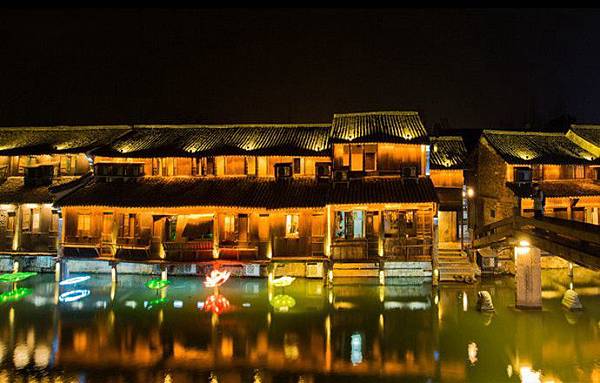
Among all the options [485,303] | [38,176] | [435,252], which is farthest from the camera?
[38,176]

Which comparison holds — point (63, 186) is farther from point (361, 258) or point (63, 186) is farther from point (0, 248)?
point (361, 258)

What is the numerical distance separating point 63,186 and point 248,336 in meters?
18.0

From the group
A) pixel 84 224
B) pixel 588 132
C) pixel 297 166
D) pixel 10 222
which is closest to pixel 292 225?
pixel 297 166

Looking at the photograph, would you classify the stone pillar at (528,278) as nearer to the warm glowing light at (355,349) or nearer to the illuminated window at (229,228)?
the warm glowing light at (355,349)

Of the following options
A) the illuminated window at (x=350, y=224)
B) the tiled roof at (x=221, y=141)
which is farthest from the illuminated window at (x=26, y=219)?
the illuminated window at (x=350, y=224)

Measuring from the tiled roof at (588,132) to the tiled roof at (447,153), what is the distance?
33.6 feet

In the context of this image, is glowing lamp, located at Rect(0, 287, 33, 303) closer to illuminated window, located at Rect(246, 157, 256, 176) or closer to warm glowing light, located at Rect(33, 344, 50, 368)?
warm glowing light, located at Rect(33, 344, 50, 368)

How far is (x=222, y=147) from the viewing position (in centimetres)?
3067

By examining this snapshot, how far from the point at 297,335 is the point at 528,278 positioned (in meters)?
12.3

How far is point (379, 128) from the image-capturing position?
29469 mm

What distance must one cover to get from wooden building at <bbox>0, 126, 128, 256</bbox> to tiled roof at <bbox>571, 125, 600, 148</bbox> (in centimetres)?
3750

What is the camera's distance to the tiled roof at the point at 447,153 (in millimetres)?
32034

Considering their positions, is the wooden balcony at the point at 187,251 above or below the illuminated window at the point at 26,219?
below

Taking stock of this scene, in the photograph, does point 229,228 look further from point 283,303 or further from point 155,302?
point 283,303
